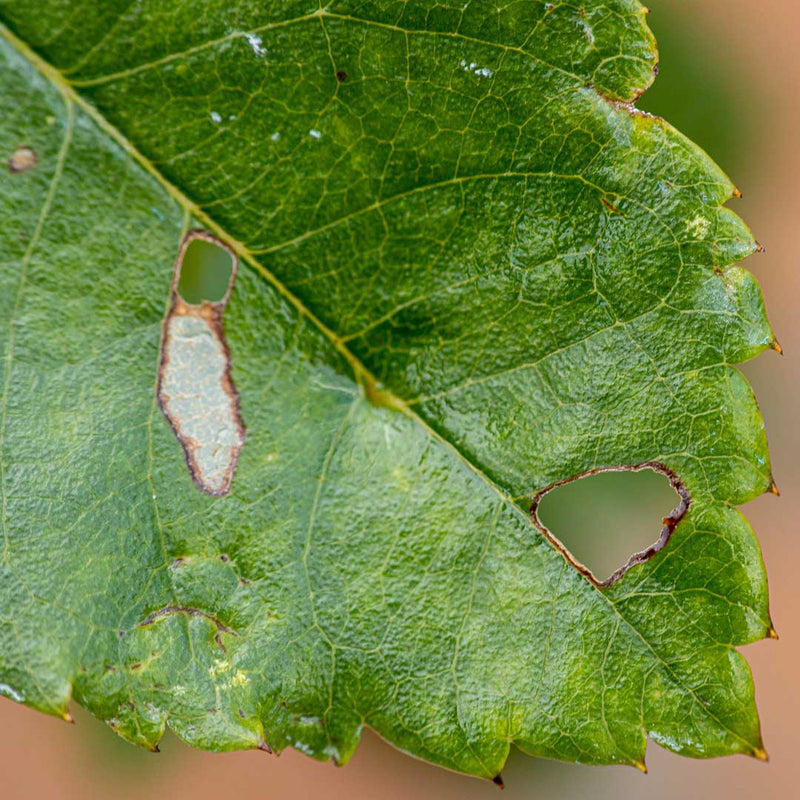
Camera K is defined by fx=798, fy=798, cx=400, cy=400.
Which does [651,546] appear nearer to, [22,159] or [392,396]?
[392,396]

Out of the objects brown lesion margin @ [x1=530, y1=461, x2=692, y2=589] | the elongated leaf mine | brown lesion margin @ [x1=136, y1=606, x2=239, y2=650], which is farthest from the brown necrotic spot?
brown lesion margin @ [x1=530, y1=461, x2=692, y2=589]

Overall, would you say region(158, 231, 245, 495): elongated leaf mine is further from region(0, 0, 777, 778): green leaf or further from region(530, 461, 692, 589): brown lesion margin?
region(530, 461, 692, 589): brown lesion margin

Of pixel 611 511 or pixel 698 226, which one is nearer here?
pixel 698 226

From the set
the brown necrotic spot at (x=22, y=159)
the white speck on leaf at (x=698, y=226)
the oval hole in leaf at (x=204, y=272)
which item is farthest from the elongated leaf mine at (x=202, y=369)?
the white speck on leaf at (x=698, y=226)

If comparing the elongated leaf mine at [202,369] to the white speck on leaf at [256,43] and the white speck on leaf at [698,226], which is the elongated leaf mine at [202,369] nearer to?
the white speck on leaf at [256,43]

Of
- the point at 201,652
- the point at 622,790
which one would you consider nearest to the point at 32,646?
the point at 201,652

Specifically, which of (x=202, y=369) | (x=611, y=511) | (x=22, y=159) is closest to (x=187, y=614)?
Result: (x=202, y=369)

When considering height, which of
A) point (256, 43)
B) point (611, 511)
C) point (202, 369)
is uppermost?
point (256, 43)
